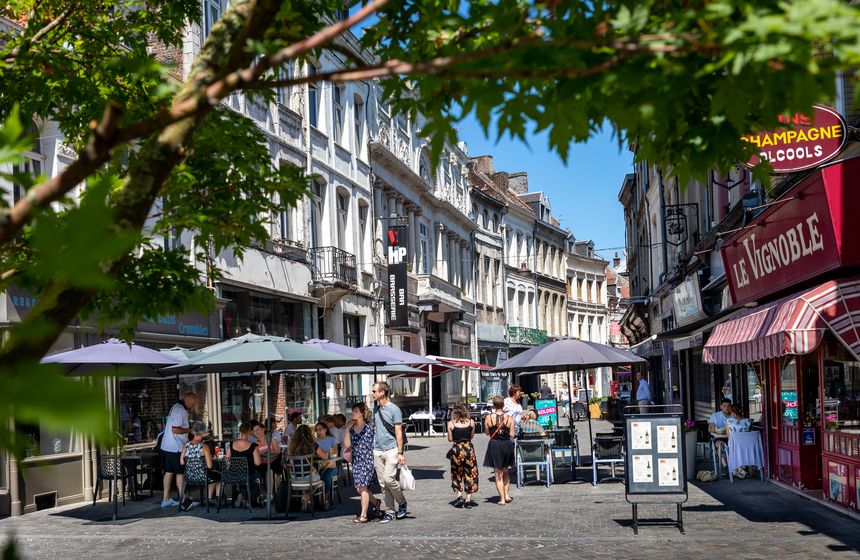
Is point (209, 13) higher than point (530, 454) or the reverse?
higher

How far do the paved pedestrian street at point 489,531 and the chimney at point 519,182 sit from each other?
50.6m

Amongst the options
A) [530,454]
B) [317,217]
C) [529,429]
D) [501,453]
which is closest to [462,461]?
[501,453]

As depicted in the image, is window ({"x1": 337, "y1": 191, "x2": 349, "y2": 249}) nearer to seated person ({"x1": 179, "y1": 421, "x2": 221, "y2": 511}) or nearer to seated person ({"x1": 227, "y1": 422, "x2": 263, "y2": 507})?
seated person ({"x1": 179, "y1": 421, "x2": 221, "y2": 511})

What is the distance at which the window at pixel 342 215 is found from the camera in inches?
1137

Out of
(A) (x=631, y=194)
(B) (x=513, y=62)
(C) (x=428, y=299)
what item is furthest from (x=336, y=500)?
(A) (x=631, y=194)

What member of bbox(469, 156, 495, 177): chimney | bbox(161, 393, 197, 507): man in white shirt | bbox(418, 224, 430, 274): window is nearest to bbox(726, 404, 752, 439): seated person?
bbox(161, 393, 197, 507): man in white shirt

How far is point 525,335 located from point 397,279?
24.4 m

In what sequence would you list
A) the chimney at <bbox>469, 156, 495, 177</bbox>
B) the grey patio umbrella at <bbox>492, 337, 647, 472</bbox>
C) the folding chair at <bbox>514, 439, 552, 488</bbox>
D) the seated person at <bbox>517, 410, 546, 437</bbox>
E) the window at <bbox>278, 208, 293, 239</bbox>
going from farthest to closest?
the chimney at <bbox>469, 156, 495, 177</bbox>
the window at <bbox>278, 208, 293, 239</bbox>
the grey patio umbrella at <bbox>492, 337, 647, 472</bbox>
the seated person at <bbox>517, 410, 546, 437</bbox>
the folding chair at <bbox>514, 439, 552, 488</bbox>

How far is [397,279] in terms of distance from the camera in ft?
105

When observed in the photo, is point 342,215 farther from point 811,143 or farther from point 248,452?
point 811,143

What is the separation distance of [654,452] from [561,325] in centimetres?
5359

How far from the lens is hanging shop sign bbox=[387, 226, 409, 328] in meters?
31.9

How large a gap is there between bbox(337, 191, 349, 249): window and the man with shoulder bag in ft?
54.4

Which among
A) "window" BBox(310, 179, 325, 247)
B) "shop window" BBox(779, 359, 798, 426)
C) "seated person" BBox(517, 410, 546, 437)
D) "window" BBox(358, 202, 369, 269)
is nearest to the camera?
"shop window" BBox(779, 359, 798, 426)
